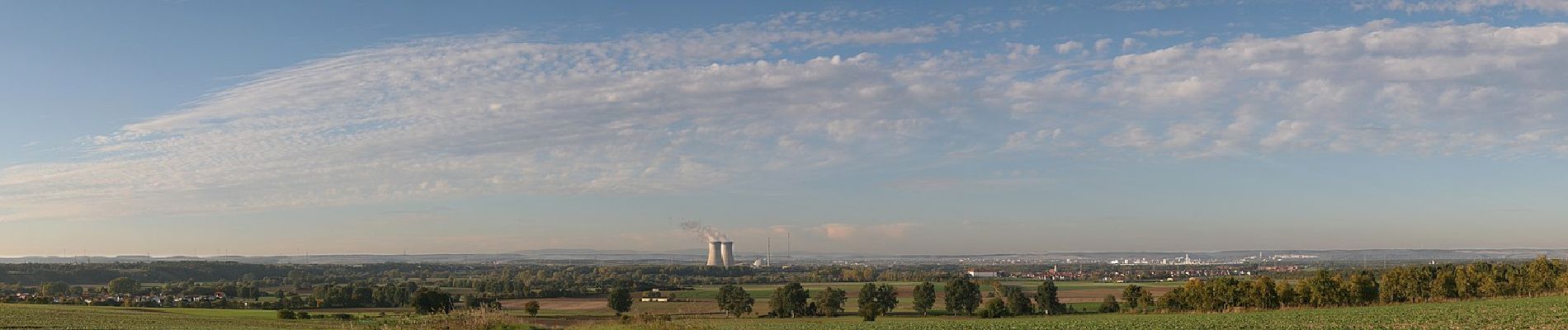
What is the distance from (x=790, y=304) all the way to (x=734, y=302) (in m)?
7.91

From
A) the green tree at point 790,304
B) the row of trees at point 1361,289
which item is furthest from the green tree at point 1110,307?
the green tree at point 790,304

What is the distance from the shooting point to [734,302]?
118 metres

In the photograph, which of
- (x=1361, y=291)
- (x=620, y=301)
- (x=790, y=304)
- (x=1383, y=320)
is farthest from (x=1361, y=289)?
(x=620, y=301)

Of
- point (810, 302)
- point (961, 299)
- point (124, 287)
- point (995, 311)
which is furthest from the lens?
point (124, 287)

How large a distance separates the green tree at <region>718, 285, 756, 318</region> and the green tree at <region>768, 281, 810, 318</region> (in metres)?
3.30

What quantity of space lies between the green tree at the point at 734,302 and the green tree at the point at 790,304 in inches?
130

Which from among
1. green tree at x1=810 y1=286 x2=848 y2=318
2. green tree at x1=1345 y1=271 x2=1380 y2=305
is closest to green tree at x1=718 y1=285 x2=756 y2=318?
green tree at x1=810 y1=286 x2=848 y2=318

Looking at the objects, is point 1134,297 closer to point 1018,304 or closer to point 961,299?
point 1018,304

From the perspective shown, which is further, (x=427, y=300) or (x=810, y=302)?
(x=810, y=302)

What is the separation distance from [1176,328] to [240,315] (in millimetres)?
78447

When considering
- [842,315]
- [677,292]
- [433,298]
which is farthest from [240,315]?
[677,292]

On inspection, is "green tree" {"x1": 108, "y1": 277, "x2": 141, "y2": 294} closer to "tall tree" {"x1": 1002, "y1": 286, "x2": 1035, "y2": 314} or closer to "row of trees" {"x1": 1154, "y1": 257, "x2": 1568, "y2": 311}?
"tall tree" {"x1": 1002, "y1": 286, "x2": 1035, "y2": 314}

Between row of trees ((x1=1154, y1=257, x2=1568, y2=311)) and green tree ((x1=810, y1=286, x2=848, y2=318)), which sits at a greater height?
row of trees ((x1=1154, y1=257, x2=1568, y2=311))

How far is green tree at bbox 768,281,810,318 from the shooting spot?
113 metres
